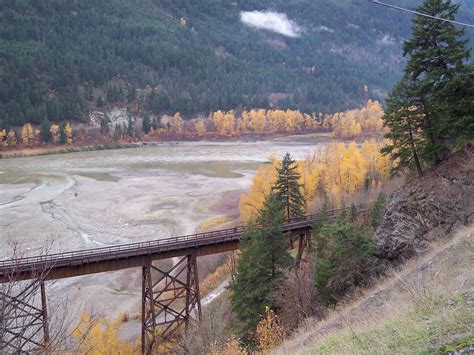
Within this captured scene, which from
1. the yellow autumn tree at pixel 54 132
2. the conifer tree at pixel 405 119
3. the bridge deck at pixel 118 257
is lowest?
the bridge deck at pixel 118 257

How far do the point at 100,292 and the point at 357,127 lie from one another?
120 metres

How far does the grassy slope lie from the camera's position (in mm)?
8141

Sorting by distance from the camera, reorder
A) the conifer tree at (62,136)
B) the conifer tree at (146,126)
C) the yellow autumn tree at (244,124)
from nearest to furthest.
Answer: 1. the conifer tree at (62,136)
2. the conifer tree at (146,126)
3. the yellow autumn tree at (244,124)

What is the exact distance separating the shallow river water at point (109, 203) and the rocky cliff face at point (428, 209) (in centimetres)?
1883

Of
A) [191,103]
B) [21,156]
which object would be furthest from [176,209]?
[191,103]

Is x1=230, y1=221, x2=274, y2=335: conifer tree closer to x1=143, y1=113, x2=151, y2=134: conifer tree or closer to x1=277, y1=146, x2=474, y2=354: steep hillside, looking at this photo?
x1=277, y1=146, x2=474, y2=354: steep hillside

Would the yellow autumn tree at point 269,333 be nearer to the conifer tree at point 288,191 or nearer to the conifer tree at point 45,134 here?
the conifer tree at point 288,191

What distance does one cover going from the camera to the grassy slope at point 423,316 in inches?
320

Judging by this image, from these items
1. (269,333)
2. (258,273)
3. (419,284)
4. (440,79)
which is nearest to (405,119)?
(440,79)

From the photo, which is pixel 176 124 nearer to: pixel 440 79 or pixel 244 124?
pixel 244 124

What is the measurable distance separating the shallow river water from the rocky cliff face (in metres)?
18.8

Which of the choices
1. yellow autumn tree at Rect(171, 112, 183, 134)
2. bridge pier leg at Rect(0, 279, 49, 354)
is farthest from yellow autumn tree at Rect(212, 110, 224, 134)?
bridge pier leg at Rect(0, 279, 49, 354)

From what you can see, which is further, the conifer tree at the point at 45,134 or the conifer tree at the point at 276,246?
the conifer tree at the point at 45,134

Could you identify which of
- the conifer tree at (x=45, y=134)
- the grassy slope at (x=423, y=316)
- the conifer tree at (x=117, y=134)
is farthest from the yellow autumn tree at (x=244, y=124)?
the grassy slope at (x=423, y=316)
